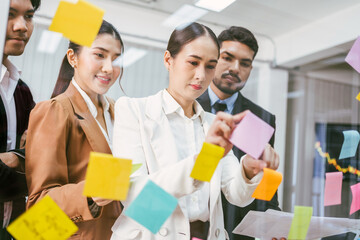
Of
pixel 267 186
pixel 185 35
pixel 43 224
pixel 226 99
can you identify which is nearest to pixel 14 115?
pixel 43 224

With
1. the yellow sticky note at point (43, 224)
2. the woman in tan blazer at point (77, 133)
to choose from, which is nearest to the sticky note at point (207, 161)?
the woman in tan blazer at point (77, 133)

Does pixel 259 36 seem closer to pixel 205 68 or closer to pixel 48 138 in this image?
pixel 205 68

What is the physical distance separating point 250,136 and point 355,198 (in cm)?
68

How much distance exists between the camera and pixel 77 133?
97 centimetres

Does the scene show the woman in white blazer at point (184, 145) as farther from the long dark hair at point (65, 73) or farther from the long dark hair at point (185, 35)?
the long dark hair at point (65, 73)

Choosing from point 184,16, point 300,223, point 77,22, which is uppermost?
point 184,16

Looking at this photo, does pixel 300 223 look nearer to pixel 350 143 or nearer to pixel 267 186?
pixel 267 186

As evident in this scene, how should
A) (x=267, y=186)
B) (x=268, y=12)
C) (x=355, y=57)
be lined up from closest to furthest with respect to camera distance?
(x=267, y=186) < (x=268, y=12) < (x=355, y=57)

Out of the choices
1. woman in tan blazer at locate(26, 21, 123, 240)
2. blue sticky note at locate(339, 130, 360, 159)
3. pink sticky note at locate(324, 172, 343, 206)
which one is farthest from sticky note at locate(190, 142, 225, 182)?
blue sticky note at locate(339, 130, 360, 159)

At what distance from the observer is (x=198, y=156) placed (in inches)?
38.2

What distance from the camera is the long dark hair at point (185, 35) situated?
1084mm

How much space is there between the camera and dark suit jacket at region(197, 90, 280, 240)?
1.13 meters

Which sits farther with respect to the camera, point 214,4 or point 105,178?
point 214,4

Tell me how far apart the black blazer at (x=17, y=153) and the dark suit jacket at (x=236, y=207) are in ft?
1.69
